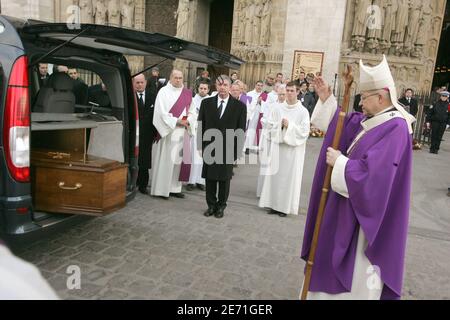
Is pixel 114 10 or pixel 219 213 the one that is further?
pixel 114 10

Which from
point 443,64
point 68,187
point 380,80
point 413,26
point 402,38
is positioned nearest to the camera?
point 380,80

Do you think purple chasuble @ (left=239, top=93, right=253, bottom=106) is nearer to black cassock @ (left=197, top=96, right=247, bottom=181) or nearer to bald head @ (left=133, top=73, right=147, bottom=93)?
bald head @ (left=133, top=73, right=147, bottom=93)

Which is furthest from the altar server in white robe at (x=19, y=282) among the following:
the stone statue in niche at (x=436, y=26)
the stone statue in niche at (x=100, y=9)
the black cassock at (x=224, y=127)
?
the stone statue in niche at (x=100, y=9)

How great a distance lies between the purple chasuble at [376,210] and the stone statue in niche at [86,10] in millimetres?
18985

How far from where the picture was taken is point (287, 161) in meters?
6.24

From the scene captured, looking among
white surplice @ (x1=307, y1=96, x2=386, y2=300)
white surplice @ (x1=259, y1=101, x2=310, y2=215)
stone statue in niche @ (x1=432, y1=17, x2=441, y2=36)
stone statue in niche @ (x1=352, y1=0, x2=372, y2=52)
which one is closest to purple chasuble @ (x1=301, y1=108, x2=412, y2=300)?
white surplice @ (x1=307, y1=96, x2=386, y2=300)

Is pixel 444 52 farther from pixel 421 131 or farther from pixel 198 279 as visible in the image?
pixel 198 279

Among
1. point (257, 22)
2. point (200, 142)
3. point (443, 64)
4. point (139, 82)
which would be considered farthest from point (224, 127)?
point (443, 64)

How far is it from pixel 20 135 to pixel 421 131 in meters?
14.5

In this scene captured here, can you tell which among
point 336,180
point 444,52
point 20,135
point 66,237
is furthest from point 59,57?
point 444,52

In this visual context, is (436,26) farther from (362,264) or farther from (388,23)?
(362,264)

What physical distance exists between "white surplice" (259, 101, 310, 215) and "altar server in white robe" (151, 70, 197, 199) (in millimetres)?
1465

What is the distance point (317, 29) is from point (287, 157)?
1052cm

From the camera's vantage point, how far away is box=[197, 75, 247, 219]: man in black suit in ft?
19.0
